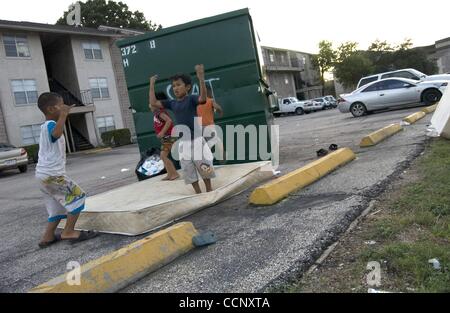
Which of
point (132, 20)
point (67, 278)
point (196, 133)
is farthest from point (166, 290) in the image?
point (132, 20)

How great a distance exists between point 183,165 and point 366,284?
321 centimetres

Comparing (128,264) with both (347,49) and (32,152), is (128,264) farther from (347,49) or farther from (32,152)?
(347,49)

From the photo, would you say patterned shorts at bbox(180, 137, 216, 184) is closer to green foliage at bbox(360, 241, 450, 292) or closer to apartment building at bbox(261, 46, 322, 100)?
green foliage at bbox(360, 241, 450, 292)

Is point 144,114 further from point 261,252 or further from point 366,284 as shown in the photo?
point 366,284

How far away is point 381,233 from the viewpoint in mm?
3398

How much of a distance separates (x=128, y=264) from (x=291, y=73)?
61196 millimetres

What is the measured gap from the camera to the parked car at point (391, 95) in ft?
53.0

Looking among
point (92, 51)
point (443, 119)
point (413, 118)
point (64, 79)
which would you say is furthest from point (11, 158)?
point (443, 119)

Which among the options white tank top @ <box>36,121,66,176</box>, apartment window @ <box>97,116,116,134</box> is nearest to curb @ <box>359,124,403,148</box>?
white tank top @ <box>36,121,66,176</box>

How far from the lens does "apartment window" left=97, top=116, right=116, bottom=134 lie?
102 feet

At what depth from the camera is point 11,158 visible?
17.7 metres

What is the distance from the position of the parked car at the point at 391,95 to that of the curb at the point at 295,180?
35.9ft

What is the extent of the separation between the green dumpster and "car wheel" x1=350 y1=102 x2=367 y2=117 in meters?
10.6
